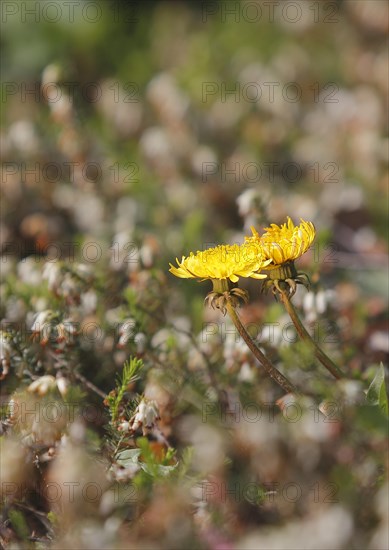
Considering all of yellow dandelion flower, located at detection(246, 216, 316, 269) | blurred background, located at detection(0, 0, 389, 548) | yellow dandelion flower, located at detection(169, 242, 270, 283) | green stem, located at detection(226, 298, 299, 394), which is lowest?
blurred background, located at detection(0, 0, 389, 548)

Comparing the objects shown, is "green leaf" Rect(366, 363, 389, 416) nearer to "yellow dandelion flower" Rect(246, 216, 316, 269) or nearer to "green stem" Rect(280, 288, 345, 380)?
"green stem" Rect(280, 288, 345, 380)

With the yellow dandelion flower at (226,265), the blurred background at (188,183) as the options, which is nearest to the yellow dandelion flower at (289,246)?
the yellow dandelion flower at (226,265)

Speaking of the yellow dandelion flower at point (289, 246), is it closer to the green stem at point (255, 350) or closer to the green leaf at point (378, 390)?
the green stem at point (255, 350)

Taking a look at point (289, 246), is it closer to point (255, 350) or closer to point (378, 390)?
point (255, 350)

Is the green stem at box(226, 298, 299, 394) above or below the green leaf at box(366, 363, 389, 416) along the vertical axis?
above

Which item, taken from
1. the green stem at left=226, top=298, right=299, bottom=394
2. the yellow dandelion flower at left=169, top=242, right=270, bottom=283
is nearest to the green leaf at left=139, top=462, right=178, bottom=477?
the green stem at left=226, top=298, right=299, bottom=394

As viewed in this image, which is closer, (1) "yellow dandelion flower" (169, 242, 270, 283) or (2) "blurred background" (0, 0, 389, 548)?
(1) "yellow dandelion flower" (169, 242, 270, 283)

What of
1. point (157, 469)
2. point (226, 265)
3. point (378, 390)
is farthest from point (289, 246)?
point (157, 469)

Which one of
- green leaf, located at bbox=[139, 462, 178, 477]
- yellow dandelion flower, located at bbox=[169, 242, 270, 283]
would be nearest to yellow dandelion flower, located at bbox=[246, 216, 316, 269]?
yellow dandelion flower, located at bbox=[169, 242, 270, 283]
